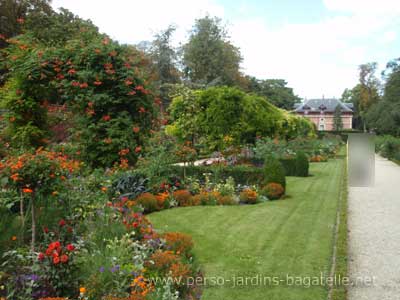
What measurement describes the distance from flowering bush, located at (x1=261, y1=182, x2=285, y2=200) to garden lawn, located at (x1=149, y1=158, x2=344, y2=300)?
273 millimetres

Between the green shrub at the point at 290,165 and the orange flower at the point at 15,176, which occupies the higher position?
the orange flower at the point at 15,176

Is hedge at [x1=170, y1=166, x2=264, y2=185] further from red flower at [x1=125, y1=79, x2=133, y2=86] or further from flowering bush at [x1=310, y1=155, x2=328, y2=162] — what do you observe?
flowering bush at [x1=310, y1=155, x2=328, y2=162]

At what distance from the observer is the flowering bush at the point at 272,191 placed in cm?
970

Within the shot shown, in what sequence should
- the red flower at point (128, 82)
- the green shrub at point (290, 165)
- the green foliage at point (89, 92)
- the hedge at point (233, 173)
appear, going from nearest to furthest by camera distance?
the red flower at point (128, 82) < the green foliage at point (89, 92) < the hedge at point (233, 173) < the green shrub at point (290, 165)

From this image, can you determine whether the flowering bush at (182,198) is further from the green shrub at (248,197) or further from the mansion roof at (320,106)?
the mansion roof at (320,106)

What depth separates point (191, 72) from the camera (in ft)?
127

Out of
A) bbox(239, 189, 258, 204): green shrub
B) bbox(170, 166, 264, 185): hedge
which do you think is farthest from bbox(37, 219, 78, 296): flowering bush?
bbox(170, 166, 264, 185): hedge

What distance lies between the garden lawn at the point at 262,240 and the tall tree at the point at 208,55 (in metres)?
29.6

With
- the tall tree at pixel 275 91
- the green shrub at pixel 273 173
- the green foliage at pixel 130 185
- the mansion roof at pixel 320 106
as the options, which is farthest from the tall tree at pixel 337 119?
the green foliage at pixel 130 185

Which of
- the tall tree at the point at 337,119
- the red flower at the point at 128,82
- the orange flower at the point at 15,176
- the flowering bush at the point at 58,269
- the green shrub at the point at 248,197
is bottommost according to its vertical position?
the green shrub at the point at 248,197

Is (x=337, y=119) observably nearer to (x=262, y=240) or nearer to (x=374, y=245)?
(x=374, y=245)

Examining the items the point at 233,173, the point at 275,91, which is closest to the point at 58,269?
the point at 233,173

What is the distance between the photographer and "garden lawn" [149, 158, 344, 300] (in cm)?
414

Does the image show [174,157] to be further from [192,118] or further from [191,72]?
[191,72]
